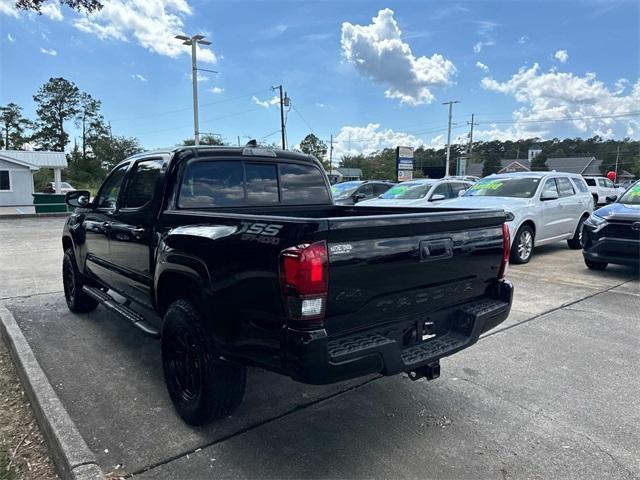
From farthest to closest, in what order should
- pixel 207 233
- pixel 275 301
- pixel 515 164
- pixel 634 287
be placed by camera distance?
1. pixel 515 164
2. pixel 634 287
3. pixel 207 233
4. pixel 275 301

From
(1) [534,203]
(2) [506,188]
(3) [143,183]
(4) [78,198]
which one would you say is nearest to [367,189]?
(2) [506,188]

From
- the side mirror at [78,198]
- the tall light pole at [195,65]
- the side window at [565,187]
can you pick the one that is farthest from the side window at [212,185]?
the tall light pole at [195,65]

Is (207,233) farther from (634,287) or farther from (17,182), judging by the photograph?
(17,182)

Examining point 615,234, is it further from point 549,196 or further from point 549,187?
point 549,187

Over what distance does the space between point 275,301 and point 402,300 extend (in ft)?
2.76

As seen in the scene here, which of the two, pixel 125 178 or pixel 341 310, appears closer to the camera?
pixel 341 310

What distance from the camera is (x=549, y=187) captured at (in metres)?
9.61

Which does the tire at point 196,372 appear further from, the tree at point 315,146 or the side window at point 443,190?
the tree at point 315,146

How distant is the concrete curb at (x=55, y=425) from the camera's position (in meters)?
2.58

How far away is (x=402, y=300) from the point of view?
2791 mm

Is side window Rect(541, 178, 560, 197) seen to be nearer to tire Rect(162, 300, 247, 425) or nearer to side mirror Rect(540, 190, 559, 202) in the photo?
side mirror Rect(540, 190, 559, 202)

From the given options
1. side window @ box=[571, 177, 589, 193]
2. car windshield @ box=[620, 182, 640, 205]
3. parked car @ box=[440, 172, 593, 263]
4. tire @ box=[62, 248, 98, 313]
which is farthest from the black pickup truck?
side window @ box=[571, 177, 589, 193]

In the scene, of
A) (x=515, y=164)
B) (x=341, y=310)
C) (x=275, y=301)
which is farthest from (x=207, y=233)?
(x=515, y=164)

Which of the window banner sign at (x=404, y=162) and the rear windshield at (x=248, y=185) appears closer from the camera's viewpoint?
the rear windshield at (x=248, y=185)
